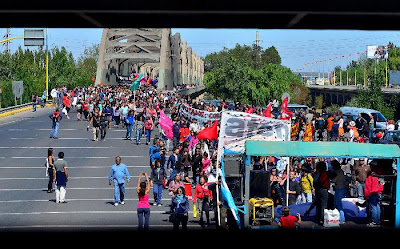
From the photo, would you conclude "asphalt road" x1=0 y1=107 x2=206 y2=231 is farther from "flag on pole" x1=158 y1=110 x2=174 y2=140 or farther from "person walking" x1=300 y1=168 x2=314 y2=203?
"person walking" x1=300 y1=168 x2=314 y2=203

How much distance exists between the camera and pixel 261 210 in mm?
17703

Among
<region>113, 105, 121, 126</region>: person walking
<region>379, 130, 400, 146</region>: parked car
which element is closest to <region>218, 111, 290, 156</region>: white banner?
<region>379, 130, 400, 146</region>: parked car

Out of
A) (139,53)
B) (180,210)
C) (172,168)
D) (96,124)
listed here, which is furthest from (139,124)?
(139,53)

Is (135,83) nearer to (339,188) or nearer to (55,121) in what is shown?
(55,121)

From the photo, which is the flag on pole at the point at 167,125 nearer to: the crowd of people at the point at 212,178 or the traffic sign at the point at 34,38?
the crowd of people at the point at 212,178

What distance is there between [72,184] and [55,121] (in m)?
12.1

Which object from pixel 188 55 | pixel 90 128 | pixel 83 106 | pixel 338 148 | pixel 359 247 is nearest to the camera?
pixel 359 247

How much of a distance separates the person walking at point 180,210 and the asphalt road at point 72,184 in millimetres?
1450

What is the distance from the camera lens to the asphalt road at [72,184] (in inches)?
816

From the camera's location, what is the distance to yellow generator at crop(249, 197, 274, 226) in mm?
17625
